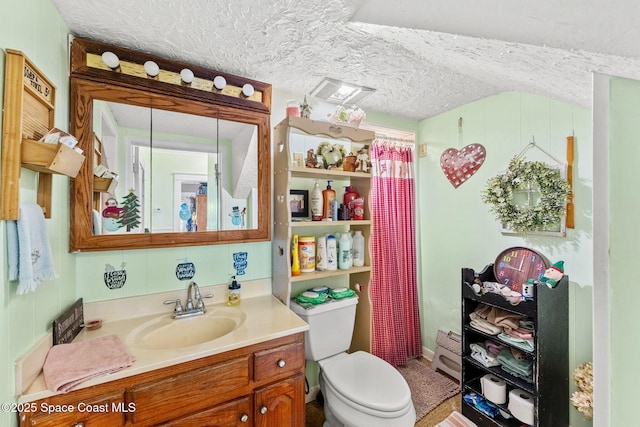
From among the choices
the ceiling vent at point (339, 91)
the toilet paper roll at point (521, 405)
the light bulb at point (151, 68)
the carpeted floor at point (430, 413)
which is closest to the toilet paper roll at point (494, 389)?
the toilet paper roll at point (521, 405)

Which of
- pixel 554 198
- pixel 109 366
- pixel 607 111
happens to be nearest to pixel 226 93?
pixel 109 366

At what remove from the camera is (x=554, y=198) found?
1587 millimetres

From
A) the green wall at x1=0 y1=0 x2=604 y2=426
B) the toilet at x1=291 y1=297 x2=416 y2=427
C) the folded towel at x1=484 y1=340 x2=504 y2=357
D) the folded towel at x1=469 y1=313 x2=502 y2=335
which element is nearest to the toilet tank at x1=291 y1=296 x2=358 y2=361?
the toilet at x1=291 y1=297 x2=416 y2=427

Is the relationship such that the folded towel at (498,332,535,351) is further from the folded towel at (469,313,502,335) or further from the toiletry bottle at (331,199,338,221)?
the toiletry bottle at (331,199,338,221)

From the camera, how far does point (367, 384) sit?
146cm

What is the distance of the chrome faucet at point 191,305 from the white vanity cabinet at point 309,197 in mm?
454

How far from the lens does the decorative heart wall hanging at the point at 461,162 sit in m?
2.08

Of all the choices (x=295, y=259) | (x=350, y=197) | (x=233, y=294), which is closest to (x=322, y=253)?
(x=295, y=259)

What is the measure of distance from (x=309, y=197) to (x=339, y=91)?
76 centimetres

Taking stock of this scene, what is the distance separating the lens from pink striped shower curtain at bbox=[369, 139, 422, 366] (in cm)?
222

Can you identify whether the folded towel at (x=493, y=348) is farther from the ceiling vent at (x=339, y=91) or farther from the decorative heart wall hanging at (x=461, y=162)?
the ceiling vent at (x=339, y=91)

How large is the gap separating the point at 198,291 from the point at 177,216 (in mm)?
428

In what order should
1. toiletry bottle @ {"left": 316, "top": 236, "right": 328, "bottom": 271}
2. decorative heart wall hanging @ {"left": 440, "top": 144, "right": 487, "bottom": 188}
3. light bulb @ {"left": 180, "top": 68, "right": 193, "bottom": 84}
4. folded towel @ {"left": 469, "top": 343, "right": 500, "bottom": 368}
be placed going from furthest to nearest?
1. decorative heart wall hanging @ {"left": 440, "top": 144, "right": 487, "bottom": 188}
2. toiletry bottle @ {"left": 316, "top": 236, "right": 328, "bottom": 271}
3. folded towel @ {"left": 469, "top": 343, "right": 500, "bottom": 368}
4. light bulb @ {"left": 180, "top": 68, "right": 193, "bottom": 84}

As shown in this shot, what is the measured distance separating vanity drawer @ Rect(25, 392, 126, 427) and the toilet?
3.03 ft
